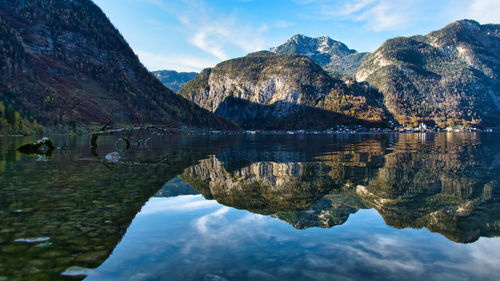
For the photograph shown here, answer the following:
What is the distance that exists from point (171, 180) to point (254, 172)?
8.01 meters

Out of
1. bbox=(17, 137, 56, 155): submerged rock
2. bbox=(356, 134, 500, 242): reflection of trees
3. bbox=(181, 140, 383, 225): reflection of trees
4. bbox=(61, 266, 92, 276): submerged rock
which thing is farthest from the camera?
bbox=(17, 137, 56, 155): submerged rock

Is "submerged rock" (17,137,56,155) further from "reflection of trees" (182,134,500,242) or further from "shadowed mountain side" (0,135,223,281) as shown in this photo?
"reflection of trees" (182,134,500,242)

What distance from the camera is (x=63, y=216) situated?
1172 centimetres

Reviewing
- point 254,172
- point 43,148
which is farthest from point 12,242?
point 43,148

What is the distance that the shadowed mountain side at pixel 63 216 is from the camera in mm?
7808

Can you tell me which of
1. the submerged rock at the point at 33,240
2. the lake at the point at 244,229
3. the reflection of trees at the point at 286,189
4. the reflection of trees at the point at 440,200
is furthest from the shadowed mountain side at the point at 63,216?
the reflection of trees at the point at 440,200

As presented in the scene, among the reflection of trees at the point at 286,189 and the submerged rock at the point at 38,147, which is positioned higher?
the submerged rock at the point at 38,147

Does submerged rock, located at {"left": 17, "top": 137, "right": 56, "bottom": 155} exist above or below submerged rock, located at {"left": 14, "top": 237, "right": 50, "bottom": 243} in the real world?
above

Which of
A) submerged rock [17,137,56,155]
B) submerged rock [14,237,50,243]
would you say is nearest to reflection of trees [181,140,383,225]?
submerged rock [14,237,50,243]

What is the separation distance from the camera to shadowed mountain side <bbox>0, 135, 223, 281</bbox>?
7808 millimetres

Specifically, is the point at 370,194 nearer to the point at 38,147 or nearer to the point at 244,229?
the point at 244,229

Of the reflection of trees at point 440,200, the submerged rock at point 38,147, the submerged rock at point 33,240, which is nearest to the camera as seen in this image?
the submerged rock at point 33,240

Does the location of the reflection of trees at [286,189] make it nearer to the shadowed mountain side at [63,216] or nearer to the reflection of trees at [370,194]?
the reflection of trees at [370,194]

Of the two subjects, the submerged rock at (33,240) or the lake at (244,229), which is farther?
the submerged rock at (33,240)
